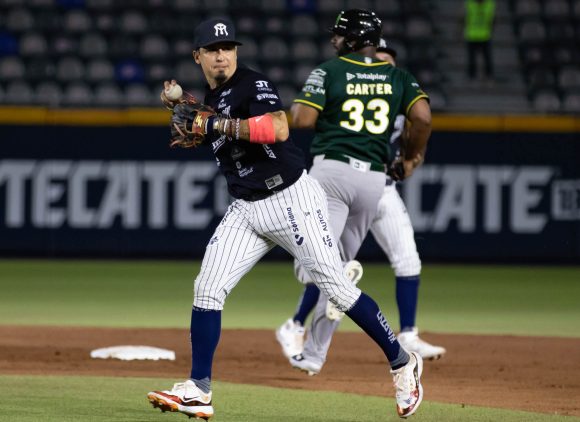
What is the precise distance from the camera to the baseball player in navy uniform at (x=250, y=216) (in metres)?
5.55

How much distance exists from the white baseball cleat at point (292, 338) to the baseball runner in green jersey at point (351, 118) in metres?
0.55

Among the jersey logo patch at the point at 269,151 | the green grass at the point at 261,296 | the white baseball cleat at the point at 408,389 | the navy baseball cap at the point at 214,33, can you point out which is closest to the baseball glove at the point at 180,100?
the navy baseball cap at the point at 214,33

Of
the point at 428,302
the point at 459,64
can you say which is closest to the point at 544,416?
the point at 428,302

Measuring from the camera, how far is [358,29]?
269 inches

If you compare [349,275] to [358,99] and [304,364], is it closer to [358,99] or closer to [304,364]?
[304,364]

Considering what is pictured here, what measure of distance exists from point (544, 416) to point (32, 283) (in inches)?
301

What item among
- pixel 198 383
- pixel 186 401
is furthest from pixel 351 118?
pixel 186 401

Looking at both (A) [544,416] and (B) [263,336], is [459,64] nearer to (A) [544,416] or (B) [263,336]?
(B) [263,336]

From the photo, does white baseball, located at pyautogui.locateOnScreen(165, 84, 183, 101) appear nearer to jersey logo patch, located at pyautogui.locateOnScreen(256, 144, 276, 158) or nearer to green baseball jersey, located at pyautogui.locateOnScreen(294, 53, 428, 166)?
jersey logo patch, located at pyautogui.locateOnScreen(256, 144, 276, 158)

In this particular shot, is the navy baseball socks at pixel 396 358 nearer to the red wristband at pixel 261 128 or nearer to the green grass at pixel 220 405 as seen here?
the green grass at pixel 220 405

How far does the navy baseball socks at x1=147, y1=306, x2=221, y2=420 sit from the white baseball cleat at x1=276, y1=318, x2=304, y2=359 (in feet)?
6.40

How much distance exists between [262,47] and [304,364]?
1070cm

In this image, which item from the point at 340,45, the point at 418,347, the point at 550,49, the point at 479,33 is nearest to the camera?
the point at 340,45

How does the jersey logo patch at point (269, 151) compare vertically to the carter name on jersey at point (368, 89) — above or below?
below
